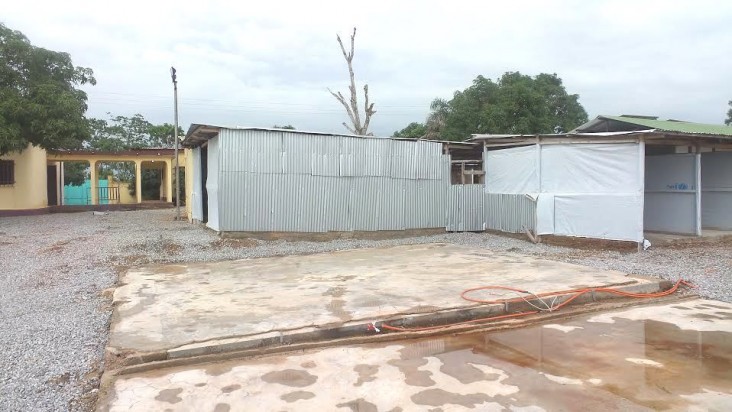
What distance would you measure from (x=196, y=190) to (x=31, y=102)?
623 centimetres

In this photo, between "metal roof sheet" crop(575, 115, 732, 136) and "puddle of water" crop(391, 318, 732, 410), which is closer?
"puddle of water" crop(391, 318, 732, 410)

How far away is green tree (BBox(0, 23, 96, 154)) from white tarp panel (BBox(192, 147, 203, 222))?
4568 millimetres

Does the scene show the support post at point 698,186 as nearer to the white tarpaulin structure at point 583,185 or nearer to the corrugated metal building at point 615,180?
the corrugated metal building at point 615,180

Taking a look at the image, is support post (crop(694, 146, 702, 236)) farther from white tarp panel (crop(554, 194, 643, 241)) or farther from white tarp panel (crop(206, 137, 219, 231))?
white tarp panel (crop(206, 137, 219, 231))

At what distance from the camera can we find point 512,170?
43.0ft

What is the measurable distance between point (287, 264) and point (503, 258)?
4.07 meters

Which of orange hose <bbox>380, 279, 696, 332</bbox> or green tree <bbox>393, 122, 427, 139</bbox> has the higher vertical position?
green tree <bbox>393, 122, 427, 139</bbox>

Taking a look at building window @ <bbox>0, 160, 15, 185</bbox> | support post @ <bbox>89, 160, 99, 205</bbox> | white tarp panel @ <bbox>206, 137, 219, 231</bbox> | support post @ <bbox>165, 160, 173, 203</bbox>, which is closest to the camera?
white tarp panel @ <bbox>206, 137, 219, 231</bbox>

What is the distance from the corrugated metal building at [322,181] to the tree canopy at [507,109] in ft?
34.8

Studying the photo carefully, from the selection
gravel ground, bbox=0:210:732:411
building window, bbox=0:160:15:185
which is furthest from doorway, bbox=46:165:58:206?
gravel ground, bbox=0:210:732:411

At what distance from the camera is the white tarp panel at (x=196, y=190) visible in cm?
1566

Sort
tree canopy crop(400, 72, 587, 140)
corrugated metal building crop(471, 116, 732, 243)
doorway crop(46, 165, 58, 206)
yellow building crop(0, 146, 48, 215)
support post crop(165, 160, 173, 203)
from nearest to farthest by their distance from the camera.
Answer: corrugated metal building crop(471, 116, 732, 243)
yellow building crop(0, 146, 48, 215)
tree canopy crop(400, 72, 587, 140)
doorway crop(46, 165, 58, 206)
support post crop(165, 160, 173, 203)

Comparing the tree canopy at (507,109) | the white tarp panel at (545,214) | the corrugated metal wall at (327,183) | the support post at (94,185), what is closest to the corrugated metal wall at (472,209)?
the corrugated metal wall at (327,183)

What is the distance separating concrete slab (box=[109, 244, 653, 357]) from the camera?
5035 mm
